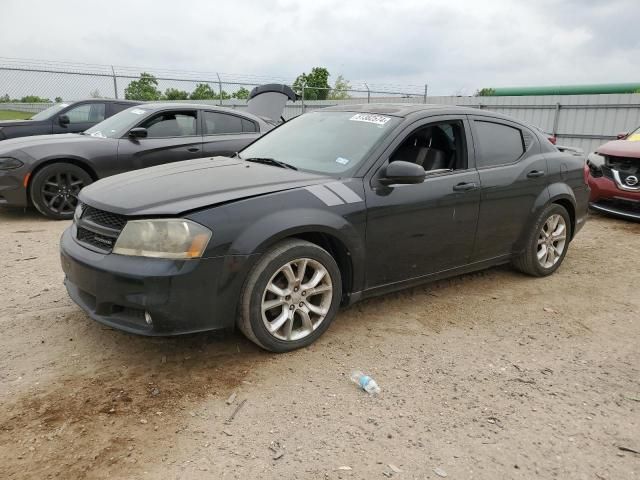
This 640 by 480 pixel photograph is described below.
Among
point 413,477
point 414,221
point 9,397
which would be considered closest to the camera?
point 413,477

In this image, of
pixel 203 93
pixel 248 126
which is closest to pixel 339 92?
pixel 203 93

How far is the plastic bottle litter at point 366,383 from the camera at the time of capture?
299cm

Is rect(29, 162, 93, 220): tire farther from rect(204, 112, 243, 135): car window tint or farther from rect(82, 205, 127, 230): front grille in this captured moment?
rect(82, 205, 127, 230): front grille

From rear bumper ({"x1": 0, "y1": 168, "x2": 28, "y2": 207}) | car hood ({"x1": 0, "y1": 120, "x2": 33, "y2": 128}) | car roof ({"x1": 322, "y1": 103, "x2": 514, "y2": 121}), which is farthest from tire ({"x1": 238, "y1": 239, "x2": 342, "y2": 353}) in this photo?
car hood ({"x1": 0, "y1": 120, "x2": 33, "y2": 128})

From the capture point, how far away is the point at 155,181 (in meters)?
3.51

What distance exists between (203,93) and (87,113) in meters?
11.3

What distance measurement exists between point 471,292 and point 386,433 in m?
2.33

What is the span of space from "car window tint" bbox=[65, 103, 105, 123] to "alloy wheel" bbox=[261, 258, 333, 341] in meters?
7.32

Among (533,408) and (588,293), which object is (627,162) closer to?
(588,293)

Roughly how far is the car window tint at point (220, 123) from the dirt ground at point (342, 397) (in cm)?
404

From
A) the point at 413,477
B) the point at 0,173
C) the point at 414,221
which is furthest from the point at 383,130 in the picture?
the point at 0,173

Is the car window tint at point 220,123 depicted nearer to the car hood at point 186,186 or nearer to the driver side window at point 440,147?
the car hood at point 186,186

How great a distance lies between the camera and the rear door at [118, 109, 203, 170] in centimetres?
722

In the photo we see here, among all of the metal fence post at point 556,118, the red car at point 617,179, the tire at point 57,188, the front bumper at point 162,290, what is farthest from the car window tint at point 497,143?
the metal fence post at point 556,118
